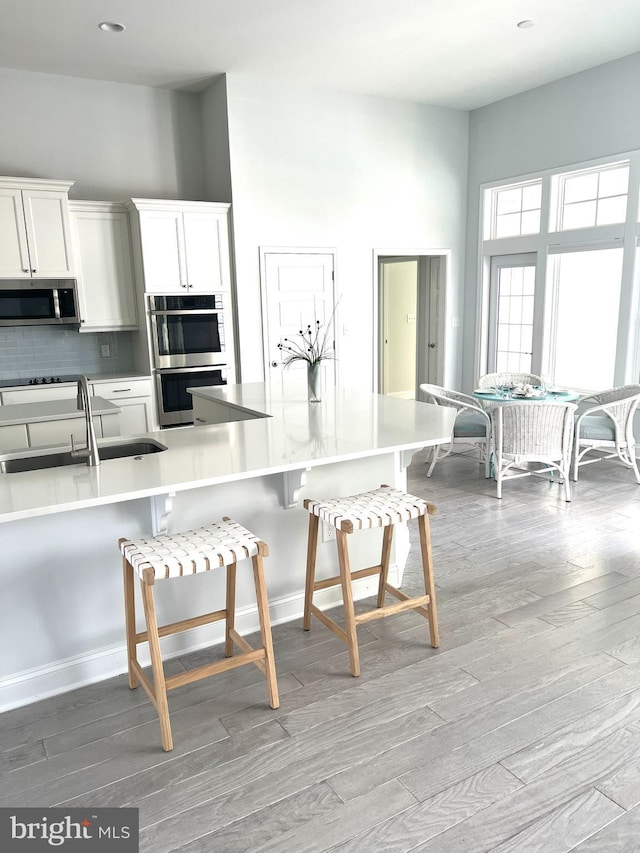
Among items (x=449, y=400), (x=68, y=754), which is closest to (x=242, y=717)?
(x=68, y=754)

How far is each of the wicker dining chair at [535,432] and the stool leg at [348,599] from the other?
99.6 inches

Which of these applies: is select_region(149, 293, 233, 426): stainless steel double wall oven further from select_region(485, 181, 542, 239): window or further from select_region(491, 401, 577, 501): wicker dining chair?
select_region(485, 181, 542, 239): window

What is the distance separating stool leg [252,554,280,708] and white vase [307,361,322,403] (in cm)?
151

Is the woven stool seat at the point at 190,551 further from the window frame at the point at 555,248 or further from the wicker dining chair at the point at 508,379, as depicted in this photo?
the window frame at the point at 555,248

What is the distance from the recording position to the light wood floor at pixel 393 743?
5.96ft

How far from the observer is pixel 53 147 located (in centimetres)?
532

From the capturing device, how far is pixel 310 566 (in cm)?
277

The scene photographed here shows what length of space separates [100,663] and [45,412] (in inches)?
79.8

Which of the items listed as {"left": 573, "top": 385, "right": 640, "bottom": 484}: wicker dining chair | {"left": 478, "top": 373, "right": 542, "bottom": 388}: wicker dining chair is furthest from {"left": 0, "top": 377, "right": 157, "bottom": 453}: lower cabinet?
{"left": 573, "top": 385, "right": 640, "bottom": 484}: wicker dining chair

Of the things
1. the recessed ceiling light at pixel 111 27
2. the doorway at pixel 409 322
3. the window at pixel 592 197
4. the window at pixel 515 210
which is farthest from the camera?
the doorway at pixel 409 322

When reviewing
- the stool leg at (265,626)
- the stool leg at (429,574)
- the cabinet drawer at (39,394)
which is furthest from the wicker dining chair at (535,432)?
the cabinet drawer at (39,394)

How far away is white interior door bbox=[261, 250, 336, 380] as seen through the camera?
5945 mm

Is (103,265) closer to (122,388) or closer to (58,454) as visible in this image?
(122,388)

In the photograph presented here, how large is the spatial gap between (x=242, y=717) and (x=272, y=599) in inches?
26.6
